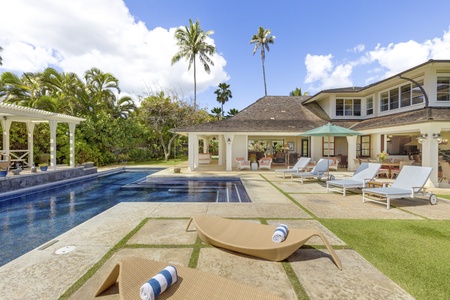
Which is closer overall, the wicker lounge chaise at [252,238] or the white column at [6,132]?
the wicker lounge chaise at [252,238]

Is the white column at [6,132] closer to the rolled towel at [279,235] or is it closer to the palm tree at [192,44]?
the rolled towel at [279,235]

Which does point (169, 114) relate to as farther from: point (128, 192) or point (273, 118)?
point (128, 192)

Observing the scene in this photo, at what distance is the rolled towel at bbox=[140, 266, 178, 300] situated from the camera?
7.58 feet

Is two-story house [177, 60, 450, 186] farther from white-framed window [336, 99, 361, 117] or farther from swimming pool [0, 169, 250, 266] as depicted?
swimming pool [0, 169, 250, 266]

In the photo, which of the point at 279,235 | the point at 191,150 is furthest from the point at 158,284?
the point at 191,150

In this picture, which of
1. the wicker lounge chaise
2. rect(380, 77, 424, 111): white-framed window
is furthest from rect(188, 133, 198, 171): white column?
rect(380, 77, 424, 111): white-framed window

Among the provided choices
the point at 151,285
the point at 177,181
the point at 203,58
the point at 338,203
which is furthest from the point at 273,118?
the point at 151,285

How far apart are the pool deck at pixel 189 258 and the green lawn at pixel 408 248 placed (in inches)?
9.7

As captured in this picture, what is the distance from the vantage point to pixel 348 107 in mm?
20391

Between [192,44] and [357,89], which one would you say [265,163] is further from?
[192,44]

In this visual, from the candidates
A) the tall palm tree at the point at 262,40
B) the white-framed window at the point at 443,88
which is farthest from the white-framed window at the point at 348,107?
the tall palm tree at the point at 262,40

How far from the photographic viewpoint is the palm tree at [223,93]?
47812 millimetres

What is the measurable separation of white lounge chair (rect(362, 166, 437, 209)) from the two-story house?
341 cm

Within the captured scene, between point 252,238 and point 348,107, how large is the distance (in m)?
20.3
